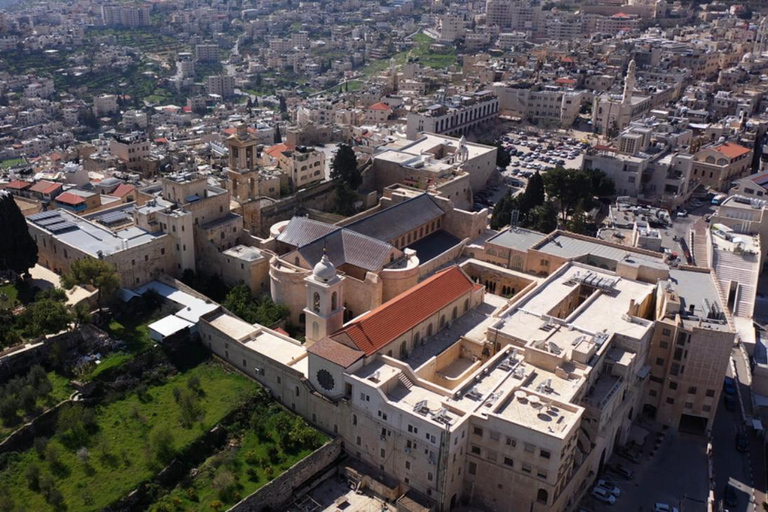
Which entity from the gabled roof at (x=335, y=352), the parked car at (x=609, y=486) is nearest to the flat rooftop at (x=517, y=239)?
the parked car at (x=609, y=486)

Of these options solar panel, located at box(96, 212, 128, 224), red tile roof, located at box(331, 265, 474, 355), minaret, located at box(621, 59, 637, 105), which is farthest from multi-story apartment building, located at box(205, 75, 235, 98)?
red tile roof, located at box(331, 265, 474, 355)

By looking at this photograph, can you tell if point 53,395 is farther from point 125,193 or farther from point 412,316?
point 125,193

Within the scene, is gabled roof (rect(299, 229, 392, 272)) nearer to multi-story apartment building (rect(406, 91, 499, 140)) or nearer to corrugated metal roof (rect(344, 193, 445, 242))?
corrugated metal roof (rect(344, 193, 445, 242))

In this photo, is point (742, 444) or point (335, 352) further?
point (742, 444)

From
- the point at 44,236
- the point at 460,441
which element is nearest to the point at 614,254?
the point at 460,441

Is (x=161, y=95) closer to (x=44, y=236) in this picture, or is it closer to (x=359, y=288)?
(x=44, y=236)

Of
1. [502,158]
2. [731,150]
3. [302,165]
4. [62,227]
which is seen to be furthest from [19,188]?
[731,150]
